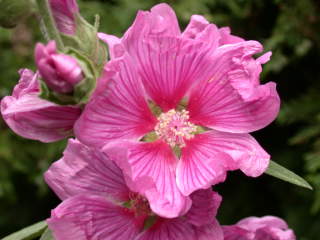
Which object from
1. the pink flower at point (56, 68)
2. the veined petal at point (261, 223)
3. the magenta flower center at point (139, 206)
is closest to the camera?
the pink flower at point (56, 68)

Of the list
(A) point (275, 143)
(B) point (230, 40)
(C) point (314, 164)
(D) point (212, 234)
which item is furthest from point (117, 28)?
(D) point (212, 234)

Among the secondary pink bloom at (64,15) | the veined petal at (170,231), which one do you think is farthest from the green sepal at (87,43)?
A: the veined petal at (170,231)

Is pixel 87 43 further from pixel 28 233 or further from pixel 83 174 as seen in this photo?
pixel 28 233

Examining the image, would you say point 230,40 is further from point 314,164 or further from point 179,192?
point 314,164

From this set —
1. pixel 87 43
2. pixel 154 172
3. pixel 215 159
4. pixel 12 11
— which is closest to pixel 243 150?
pixel 215 159

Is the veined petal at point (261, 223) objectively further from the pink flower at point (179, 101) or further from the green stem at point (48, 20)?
the green stem at point (48, 20)
